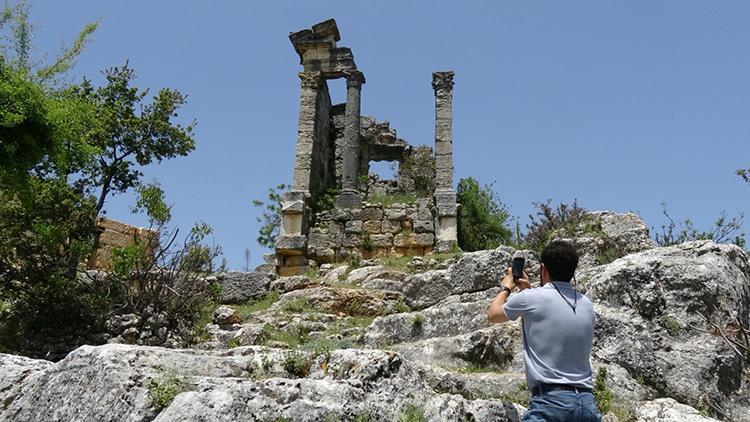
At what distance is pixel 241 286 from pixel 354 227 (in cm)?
377

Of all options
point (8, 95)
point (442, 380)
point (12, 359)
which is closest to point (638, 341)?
point (442, 380)

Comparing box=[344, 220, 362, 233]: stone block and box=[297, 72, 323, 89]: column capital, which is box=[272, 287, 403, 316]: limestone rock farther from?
box=[297, 72, 323, 89]: column capital

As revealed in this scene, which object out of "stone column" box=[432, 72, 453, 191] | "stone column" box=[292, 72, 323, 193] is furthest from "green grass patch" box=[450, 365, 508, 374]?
"stone column" box=[292, 72, 323, 193]

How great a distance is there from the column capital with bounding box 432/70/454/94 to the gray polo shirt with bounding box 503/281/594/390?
1495 cm

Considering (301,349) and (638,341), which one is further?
(638,341)

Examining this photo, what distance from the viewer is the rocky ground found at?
3.95 meters

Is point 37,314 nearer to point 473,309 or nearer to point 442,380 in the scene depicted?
point 473,309

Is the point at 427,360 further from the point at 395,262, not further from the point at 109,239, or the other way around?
the point at 109,239

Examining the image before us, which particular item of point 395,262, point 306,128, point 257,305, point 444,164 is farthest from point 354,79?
point 257,305

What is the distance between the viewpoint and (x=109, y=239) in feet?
52.5

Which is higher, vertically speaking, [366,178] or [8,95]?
[366,178]

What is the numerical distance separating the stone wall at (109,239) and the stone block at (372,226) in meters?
4.84

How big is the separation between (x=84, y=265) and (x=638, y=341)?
37.3ft

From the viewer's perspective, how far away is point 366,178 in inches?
763
